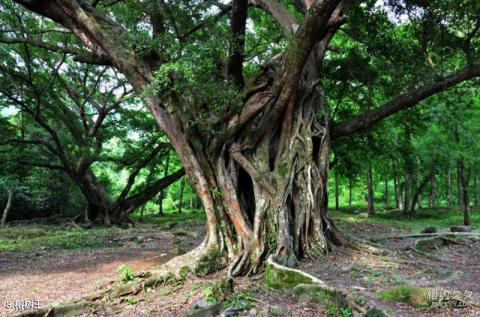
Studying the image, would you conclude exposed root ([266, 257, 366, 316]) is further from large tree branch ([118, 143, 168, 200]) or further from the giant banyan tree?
large tree branch ([118, 143, 168, 200])

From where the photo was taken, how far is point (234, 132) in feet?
22.1

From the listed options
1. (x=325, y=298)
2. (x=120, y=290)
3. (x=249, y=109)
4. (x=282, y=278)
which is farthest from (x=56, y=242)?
(x=325, y=298)

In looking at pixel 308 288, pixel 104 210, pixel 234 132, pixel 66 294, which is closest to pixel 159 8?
pixel 234 132

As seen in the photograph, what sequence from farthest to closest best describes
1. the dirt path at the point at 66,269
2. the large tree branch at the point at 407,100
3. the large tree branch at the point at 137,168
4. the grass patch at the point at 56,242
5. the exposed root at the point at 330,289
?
the large tree branch at the point at 137,168 < the grass patch at the point at 56,242 < the large tree branch at the point at 407,100 < the dirt path at the point at 66,269 < the exposed root at the point at 330,289

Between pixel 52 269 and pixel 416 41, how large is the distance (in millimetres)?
9152

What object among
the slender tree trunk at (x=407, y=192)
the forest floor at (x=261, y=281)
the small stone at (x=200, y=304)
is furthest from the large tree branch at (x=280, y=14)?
the slender tree trunk at (x=407, y=192)

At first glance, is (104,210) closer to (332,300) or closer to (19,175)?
(19,175)

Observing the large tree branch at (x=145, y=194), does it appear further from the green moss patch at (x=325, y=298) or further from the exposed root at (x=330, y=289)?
the green moss patch at (x=325, y=298)

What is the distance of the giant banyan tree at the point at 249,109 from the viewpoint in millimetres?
6000

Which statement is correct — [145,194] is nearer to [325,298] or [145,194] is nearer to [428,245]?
[428,245]

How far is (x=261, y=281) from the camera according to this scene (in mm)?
5188

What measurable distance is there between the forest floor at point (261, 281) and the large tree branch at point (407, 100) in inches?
104

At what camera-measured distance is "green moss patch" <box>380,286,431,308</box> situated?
390 centimetres

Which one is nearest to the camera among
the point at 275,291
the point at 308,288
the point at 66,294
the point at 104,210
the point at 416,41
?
the point at 308,288
